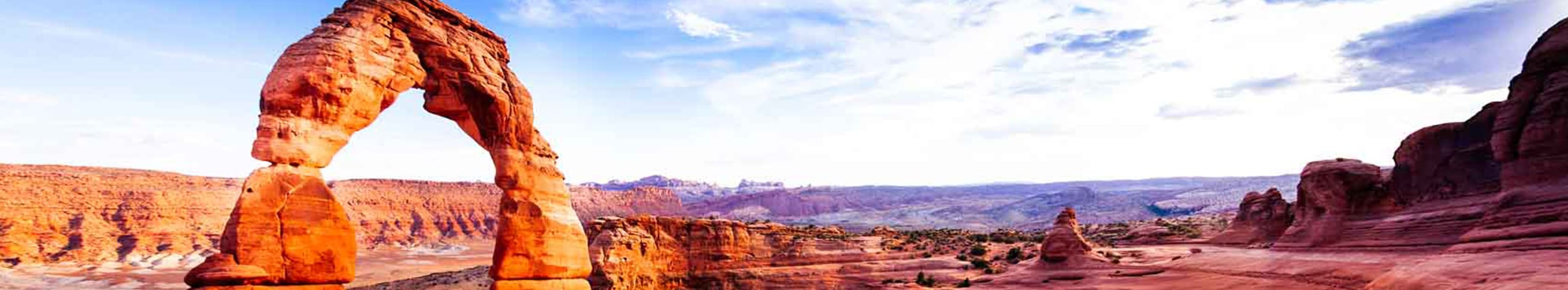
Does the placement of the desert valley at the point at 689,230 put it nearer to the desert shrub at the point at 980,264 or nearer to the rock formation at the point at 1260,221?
the rock formation at the point at 1260,221

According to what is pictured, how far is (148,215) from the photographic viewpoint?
6744 cm

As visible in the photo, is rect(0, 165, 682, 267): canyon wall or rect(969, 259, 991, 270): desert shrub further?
rect(0, 165, 682, 267): canyon wall

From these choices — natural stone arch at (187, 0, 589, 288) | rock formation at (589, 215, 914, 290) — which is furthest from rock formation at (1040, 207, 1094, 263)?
natural stone arch at (187, 0, 589, 288)

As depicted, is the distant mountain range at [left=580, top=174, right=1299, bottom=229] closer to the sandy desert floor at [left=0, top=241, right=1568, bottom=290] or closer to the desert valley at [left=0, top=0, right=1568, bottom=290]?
the desert valley at [left=0, top=0, right=1568, bottom=290]

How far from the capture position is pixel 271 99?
30.8 feet

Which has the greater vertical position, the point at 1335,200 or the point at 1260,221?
the point at 1335,200

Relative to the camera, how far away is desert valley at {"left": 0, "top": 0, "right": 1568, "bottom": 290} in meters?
9.77

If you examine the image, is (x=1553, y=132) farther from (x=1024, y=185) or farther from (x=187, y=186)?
(x=1024, y=185)

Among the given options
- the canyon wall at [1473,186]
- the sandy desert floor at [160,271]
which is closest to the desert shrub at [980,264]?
the canyon wall at [1473,186]

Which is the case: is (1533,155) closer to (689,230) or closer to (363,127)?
(363,127)

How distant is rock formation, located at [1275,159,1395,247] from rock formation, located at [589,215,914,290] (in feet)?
47.9

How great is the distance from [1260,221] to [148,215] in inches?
3128

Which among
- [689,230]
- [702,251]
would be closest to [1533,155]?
[702,251]

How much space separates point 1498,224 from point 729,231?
23.1 m
